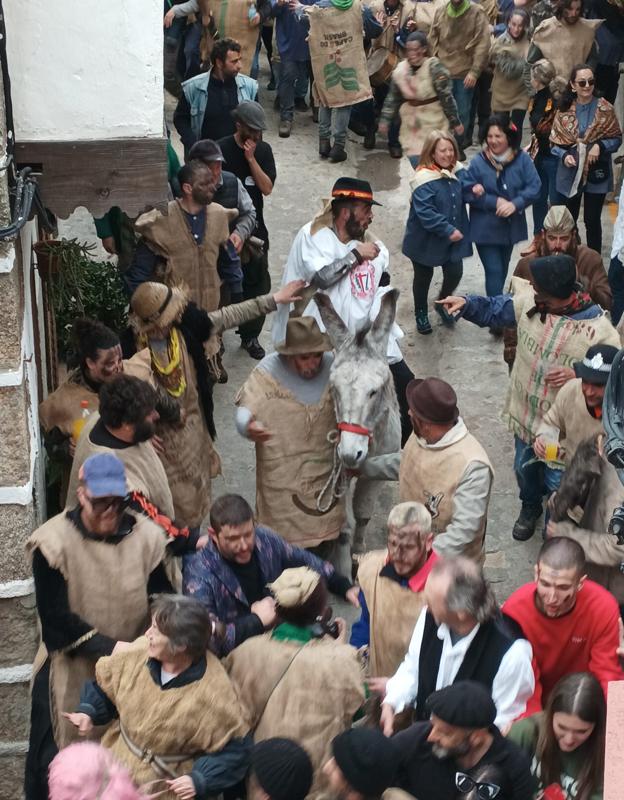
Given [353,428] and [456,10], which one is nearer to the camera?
[353,428]

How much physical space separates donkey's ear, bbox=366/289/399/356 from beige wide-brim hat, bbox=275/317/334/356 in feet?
0.99

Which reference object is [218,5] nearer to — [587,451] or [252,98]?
[252,98]

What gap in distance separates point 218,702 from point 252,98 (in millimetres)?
7037

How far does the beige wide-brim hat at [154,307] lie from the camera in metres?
7.55

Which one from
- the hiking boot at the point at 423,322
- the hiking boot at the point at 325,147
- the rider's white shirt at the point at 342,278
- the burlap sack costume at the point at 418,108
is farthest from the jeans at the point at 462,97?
the rider's white shirt at the point at 342,278

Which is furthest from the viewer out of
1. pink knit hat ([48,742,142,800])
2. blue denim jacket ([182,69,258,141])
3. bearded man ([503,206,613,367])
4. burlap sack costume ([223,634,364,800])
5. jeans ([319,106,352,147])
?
jeans ([319,106,352,147])

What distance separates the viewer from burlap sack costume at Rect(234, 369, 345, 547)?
766 centimetres

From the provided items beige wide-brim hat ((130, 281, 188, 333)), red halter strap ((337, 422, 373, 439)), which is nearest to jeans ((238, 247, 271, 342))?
beige wide-brim hat ((130, 281, 188, 333))

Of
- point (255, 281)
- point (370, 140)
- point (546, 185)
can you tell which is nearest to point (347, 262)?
point (255, 281)

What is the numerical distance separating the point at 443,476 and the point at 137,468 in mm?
1511

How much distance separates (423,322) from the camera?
11.4 m

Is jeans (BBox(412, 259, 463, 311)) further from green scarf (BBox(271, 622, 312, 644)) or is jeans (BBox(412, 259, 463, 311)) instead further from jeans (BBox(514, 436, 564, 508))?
green scarf (BBox(271, 622, 312, 644))

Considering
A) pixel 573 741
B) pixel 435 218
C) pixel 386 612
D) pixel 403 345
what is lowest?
pixel 403 345

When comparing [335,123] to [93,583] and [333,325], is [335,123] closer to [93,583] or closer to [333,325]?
[333,325]
